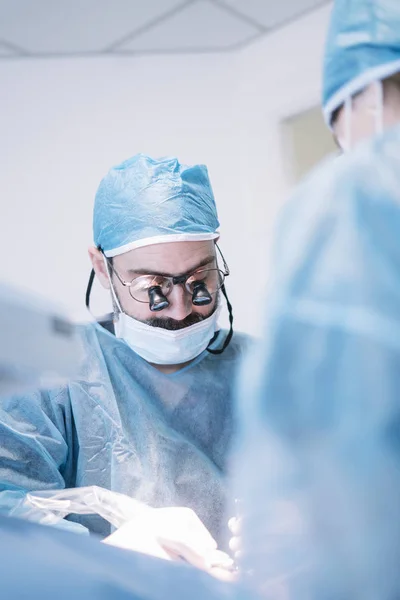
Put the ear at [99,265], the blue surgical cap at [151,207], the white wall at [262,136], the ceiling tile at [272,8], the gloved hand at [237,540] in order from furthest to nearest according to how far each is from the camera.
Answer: the white wall at [262,136], the ceiling tile at [272,8], the ear at [99,265], the blue surgical cap at [151,207], the gloved hand at [237,540]

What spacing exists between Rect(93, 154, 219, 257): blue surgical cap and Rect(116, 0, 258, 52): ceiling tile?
4.03 feet

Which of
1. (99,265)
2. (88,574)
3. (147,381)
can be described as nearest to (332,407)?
(88,574)

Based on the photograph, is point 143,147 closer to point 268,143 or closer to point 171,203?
point 268,143

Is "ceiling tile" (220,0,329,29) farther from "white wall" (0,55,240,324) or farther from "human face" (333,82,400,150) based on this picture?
"human face" (333,82,400,150)

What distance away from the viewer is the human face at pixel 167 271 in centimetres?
153

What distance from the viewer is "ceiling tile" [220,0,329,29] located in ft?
8.24

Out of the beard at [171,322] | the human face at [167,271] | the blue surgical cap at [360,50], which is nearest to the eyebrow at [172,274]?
the human face at [167,271]

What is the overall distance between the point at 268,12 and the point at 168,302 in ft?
5.59

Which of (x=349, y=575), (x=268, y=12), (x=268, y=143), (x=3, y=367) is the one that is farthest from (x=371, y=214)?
(x=268, y=143)

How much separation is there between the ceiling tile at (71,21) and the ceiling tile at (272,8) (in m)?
0.27

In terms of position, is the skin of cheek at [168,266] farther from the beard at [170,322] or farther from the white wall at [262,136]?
the white wall at [262,136]

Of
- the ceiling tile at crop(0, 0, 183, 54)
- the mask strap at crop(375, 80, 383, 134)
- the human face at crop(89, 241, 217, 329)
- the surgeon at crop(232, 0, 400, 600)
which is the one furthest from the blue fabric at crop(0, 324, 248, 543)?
the ceiling tile at crop(0, 0, 183, 54)

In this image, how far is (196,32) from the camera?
2713 mm

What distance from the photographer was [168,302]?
1.50 metres
